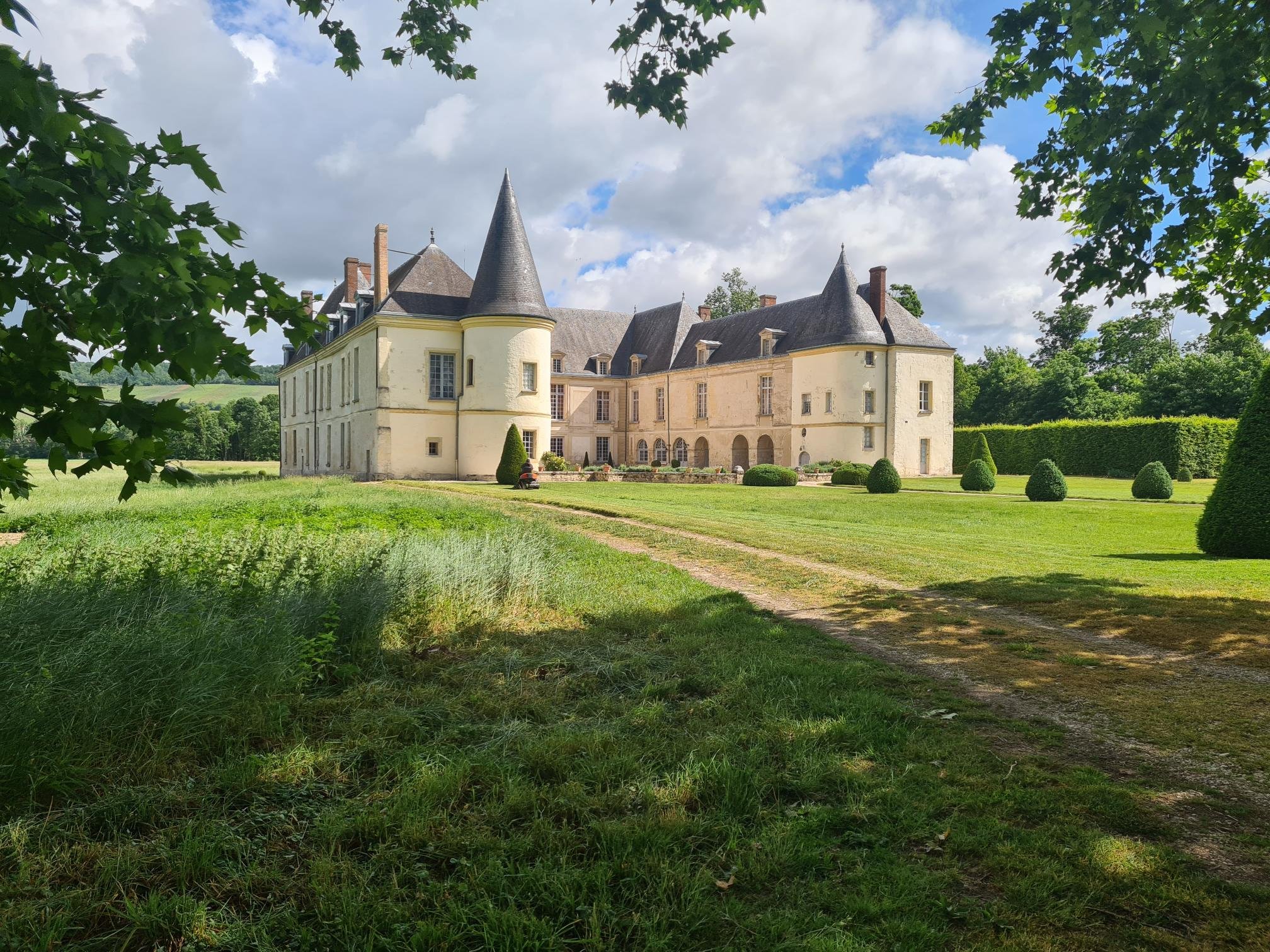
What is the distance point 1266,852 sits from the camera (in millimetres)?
2949

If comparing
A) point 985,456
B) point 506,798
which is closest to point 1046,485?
point 985,456

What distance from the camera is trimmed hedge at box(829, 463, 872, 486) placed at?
31.5 m

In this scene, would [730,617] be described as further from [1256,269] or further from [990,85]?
[1256,269]

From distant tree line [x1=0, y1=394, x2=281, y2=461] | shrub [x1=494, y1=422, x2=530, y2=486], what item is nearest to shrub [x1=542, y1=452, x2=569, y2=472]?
shrub [x1=494, y1=422, x2=530, y2=486]

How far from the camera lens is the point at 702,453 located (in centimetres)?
4478

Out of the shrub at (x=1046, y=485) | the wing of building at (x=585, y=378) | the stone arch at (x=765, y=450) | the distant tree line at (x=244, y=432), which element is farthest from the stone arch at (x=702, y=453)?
the distant tree line at (x=244, y=432)

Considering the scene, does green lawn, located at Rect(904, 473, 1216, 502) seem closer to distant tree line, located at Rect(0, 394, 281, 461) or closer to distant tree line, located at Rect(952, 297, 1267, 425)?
distant tree line, located at Rect(952, 297, 1267, 425)

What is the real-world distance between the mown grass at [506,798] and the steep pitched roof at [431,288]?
28246mm

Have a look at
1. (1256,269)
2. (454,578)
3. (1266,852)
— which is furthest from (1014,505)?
(1266,852)

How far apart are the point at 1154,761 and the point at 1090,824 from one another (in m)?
0.94

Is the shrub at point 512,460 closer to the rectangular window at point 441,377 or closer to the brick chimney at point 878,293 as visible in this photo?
the rectangular window at point 441,377

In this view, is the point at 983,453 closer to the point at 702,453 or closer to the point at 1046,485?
the point at 1046,485

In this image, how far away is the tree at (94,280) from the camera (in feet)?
9.01

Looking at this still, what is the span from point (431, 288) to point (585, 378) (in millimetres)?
13957
